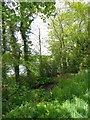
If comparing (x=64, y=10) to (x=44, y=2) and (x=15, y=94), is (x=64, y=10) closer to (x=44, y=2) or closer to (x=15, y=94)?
(x=15, y=94)

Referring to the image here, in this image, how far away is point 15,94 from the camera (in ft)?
25.5

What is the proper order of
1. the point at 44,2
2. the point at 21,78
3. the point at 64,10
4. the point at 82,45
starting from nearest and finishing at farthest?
1. the point at 44,2
2. the point at 21,78
3. the point at 82,45
4. the point at 64,10

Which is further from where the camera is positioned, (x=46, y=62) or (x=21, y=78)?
(x=46, y=62)

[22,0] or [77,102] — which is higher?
[22,0]

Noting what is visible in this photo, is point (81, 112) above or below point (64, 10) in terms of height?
below

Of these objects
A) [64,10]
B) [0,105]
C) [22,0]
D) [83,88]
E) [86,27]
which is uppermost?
[64,10]

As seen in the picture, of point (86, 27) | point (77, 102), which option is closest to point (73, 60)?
point (86, 27)

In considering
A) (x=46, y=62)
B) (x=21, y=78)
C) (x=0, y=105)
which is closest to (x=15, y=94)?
(x=0, y=105)

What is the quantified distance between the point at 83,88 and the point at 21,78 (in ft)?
19.2

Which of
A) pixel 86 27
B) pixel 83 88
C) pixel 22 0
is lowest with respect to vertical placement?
pixel 83 88

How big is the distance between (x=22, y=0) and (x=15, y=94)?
418 cm

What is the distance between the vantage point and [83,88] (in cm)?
560

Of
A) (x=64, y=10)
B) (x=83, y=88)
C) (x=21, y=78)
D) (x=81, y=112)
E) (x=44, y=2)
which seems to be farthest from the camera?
(x=64, y=10)

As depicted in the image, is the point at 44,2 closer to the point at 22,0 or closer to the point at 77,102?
the point at 22,0
